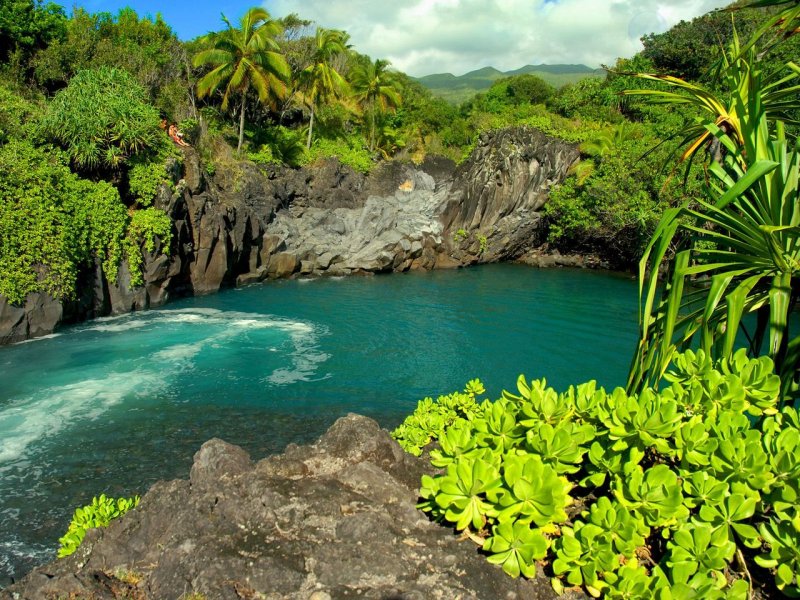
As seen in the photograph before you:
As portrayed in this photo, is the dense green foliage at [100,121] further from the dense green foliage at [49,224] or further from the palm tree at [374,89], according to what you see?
the palm tree at [374,89]

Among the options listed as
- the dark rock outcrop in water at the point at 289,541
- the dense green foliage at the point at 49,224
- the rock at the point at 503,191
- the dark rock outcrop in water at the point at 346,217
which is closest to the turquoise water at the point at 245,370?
the dark rock outcrop in water at the point at 346,217

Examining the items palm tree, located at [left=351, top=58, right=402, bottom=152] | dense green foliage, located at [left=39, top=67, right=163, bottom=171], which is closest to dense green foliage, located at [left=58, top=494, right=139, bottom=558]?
dense green foliage, located at [left=39, top=67, right=163, bottom=171]

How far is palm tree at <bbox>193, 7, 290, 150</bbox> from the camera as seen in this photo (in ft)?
97.3

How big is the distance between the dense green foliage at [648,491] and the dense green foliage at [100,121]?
21.6 meters

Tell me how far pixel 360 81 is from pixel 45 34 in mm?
18314

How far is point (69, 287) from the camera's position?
18.8 meters

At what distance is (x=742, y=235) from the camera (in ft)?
13.7

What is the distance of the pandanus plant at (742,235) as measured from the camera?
389cm

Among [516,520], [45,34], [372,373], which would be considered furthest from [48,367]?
[45,34]

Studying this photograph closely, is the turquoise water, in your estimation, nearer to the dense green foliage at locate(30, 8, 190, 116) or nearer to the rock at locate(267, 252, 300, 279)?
the rock at locate(267, 252, 300, 279)

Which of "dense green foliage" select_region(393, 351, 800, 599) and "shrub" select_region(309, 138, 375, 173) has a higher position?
"shrub" select_region(309, 138, 375, 173)

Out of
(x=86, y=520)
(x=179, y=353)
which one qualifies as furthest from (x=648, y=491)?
(x=179, y=353)

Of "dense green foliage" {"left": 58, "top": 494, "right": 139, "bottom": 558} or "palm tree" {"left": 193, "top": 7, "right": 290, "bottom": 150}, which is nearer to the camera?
"dense green foliage" {"left": 58, "top": 494, "right": 139, "bottom": 558}

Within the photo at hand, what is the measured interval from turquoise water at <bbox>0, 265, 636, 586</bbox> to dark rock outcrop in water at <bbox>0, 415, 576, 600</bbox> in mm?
4720
